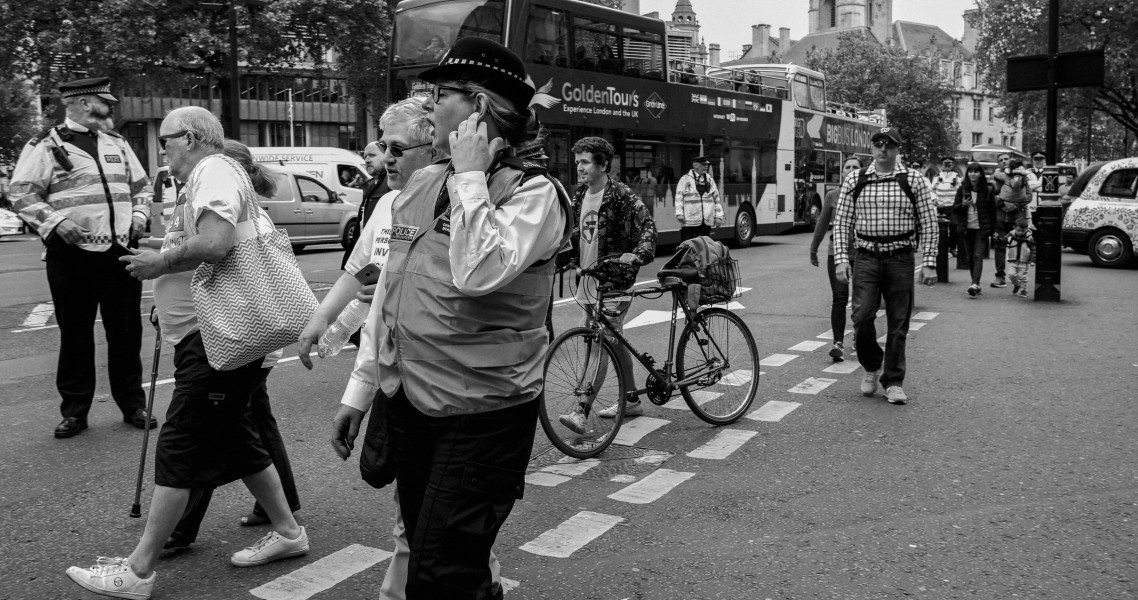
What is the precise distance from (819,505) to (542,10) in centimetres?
1192

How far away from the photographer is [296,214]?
20.4 m

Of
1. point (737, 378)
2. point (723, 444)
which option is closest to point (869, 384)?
point (737, 378)

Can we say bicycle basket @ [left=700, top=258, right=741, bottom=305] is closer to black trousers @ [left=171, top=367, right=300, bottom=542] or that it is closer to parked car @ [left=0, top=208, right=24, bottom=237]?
black trousers @ [left=171, top=367, right=300, bottom=542]

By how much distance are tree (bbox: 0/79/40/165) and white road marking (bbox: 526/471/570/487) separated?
4406 centimetres

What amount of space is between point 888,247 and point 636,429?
2238 millimetres

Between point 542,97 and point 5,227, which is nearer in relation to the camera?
point 542,97

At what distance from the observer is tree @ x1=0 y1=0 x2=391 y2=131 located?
91.5 feet

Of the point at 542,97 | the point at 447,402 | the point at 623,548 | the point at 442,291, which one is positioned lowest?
the point at 623,548

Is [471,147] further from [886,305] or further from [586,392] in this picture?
[886,305]

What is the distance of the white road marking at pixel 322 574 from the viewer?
3.60 metres

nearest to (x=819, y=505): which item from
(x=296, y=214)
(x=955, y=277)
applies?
(x=955, y=277)

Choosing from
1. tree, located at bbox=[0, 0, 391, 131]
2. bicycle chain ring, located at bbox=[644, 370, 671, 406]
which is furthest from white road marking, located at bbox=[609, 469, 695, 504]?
tree, located at bbox=[0, 0, 391, 131]

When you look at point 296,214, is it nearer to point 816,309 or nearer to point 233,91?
point 233,91

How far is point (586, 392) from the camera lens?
552cm
